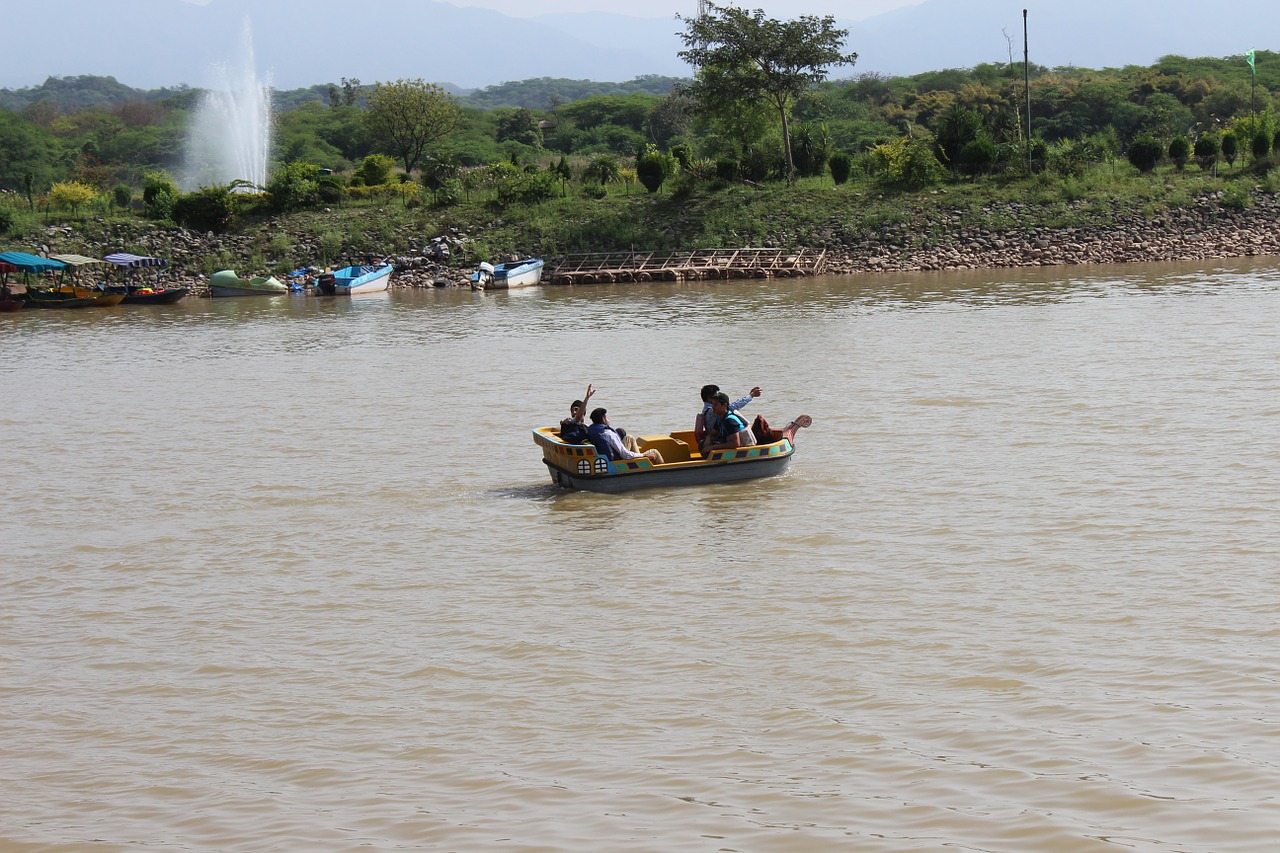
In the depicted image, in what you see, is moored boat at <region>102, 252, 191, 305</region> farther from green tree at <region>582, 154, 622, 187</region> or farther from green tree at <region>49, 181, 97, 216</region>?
green tree at <region>582, 154, 622, 187</region>

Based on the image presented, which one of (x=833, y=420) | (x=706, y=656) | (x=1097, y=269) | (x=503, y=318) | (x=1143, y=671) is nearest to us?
(x=1143, y=671)

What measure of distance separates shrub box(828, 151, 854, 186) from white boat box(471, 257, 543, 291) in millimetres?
11595

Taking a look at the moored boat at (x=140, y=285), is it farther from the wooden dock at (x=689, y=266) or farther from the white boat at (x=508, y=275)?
the wooden dock at (x=689, y=266)

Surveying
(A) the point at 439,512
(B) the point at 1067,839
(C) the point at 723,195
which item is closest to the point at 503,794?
(B) the point at 1067,839

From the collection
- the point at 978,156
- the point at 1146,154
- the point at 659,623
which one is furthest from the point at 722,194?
the point at 659,623

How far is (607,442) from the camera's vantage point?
48.8 ft

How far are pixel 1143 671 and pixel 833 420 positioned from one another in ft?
33.1

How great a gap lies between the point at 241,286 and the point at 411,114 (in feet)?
78.3

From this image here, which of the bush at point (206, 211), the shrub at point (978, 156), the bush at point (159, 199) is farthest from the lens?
the bush at point (159, 199)

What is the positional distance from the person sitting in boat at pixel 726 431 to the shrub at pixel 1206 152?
38004 mm

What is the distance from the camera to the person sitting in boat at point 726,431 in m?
15.1

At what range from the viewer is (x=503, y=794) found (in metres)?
7.87

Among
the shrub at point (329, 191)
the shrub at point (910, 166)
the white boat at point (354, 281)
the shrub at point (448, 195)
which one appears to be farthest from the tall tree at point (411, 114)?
the shrub at point (910, 166)

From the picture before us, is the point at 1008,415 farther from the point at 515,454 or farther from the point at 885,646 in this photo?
the point at 885,646
